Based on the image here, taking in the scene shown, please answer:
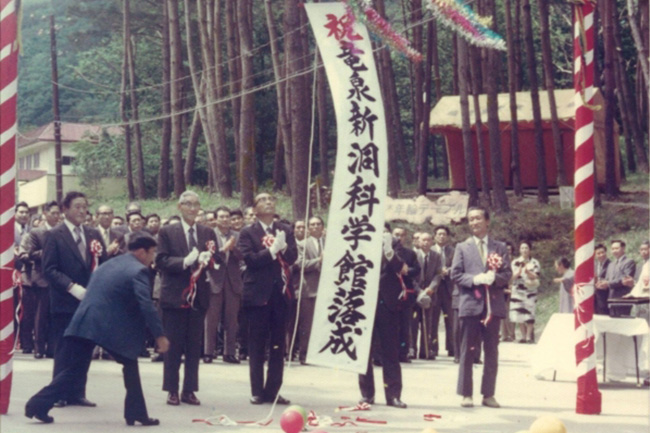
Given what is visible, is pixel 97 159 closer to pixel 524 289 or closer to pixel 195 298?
pixel 524 289

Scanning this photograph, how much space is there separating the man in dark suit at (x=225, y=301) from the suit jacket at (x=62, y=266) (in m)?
4.77

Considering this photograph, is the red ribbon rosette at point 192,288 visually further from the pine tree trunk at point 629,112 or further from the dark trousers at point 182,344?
the pine tree trunk at point 629,112

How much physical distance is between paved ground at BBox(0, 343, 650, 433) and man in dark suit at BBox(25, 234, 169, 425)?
0.20 m

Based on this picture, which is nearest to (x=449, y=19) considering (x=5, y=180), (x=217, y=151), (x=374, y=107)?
(x=374, y=107)

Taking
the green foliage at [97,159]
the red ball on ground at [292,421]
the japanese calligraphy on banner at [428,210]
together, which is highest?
the green foliage at [97,159]

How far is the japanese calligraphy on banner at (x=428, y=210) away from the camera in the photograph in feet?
101

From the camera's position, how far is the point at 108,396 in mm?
11898

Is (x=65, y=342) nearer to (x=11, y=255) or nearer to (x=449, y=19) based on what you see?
(x=11, y=255)

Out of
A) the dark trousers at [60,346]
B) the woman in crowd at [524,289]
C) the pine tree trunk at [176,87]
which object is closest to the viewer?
the dark trousers at [60,346]

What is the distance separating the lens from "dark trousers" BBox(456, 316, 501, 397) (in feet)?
38.4

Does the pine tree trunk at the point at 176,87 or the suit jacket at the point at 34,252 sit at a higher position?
the pine tree trunk at the point at 176,87

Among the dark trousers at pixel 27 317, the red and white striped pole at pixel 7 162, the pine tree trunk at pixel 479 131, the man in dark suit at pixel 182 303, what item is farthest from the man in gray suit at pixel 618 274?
the pine tree trunk at pixel 479 131

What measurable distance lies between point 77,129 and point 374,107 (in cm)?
7269

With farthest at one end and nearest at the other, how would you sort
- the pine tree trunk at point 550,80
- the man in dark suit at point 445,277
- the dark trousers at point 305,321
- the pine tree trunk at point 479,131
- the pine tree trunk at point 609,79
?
1. the pine tree trunk at point 550,80
2. the pine tree trunk at point 479,131
3. the pine tree trunk at point 609,79
4. the man in dark suit at point 445,277
5. the dark trousers at point 305,321
